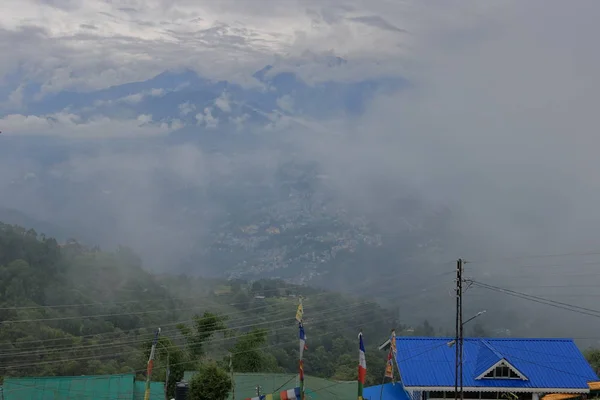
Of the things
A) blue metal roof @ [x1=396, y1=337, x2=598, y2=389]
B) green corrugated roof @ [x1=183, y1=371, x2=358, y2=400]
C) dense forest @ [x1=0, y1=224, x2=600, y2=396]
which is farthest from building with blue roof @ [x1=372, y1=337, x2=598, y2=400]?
dense forest @ [x1=0, y1=224, x2=600, y2=396]

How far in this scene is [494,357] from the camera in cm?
4303

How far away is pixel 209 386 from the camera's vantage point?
141ft

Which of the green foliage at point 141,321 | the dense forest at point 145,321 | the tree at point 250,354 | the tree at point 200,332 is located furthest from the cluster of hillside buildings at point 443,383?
the tree at point 200,332

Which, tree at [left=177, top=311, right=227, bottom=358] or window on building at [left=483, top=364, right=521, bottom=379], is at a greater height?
tree at [left=177, top=311, right=227, bottom=358]

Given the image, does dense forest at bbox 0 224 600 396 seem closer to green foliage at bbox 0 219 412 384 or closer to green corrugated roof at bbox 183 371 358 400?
green foliage at bbox 0 219 412 384

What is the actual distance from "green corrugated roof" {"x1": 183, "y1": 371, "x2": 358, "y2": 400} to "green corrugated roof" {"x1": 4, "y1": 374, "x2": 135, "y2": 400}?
250 inches

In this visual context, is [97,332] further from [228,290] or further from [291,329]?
[228,290]

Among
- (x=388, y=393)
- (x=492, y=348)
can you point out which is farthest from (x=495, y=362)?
(x=388, y=393)

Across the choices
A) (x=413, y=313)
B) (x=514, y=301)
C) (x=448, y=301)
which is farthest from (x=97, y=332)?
(x=514, y=301)

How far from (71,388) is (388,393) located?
720 inches

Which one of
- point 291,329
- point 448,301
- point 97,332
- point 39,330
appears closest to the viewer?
point 39,330

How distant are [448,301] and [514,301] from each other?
2053 centimetres

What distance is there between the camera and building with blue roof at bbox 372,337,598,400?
139ft

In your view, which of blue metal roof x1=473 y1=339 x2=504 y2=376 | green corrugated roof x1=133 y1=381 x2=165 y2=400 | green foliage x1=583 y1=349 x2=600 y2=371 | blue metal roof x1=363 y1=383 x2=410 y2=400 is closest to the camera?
blue metal roof x1=473 y1=339 x2=504 y2=376
